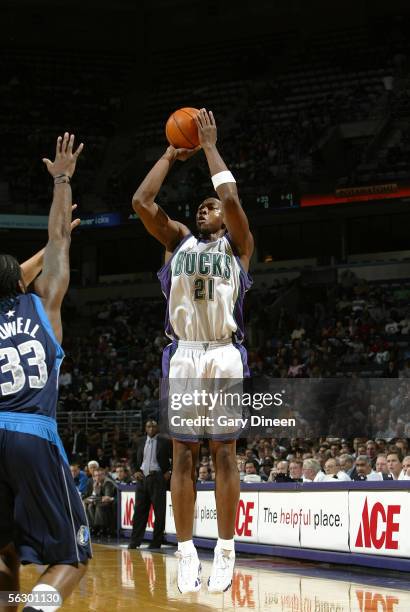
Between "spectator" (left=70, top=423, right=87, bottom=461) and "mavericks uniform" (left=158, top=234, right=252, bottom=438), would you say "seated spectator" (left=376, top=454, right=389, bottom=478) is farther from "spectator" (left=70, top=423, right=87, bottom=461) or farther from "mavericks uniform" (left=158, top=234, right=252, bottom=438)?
"spectator" (left=70, top=423, right=87, bottom=461)

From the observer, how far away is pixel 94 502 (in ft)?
57.9

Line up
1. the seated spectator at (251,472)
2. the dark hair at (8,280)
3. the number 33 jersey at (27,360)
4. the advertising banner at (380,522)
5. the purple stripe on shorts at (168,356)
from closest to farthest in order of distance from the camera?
the number 33 jersey at (27,360) → the dark hair at (8,280) → the purple stripe on shorts at (168,356) → the advertising banner at (380,522) → the seated spectator at (251,472)

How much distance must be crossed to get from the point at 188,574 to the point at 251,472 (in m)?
7.67

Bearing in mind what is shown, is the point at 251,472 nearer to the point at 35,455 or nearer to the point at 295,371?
the point at 295,371

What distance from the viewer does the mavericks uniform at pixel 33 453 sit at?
4.77 meters

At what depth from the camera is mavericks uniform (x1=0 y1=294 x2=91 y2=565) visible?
4.77 m

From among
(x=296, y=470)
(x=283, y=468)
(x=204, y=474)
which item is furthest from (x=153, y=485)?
(x=296, y=470)

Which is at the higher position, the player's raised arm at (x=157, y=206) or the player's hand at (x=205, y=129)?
the player's hand at (x=205, y=129)

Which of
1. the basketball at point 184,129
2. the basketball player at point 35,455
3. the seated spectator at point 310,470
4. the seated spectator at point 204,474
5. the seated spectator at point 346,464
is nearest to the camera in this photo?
the basketball player at point 35,455

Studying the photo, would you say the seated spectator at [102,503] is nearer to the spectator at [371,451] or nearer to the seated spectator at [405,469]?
the spectator at [371,451]

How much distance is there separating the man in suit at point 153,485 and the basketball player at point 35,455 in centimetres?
958

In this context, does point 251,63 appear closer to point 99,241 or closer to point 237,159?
point 237,159

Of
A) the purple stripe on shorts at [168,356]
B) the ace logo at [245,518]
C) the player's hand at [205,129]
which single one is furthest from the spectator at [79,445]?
the player's hand at [205,129]

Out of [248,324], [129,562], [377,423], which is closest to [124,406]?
[248,324]
